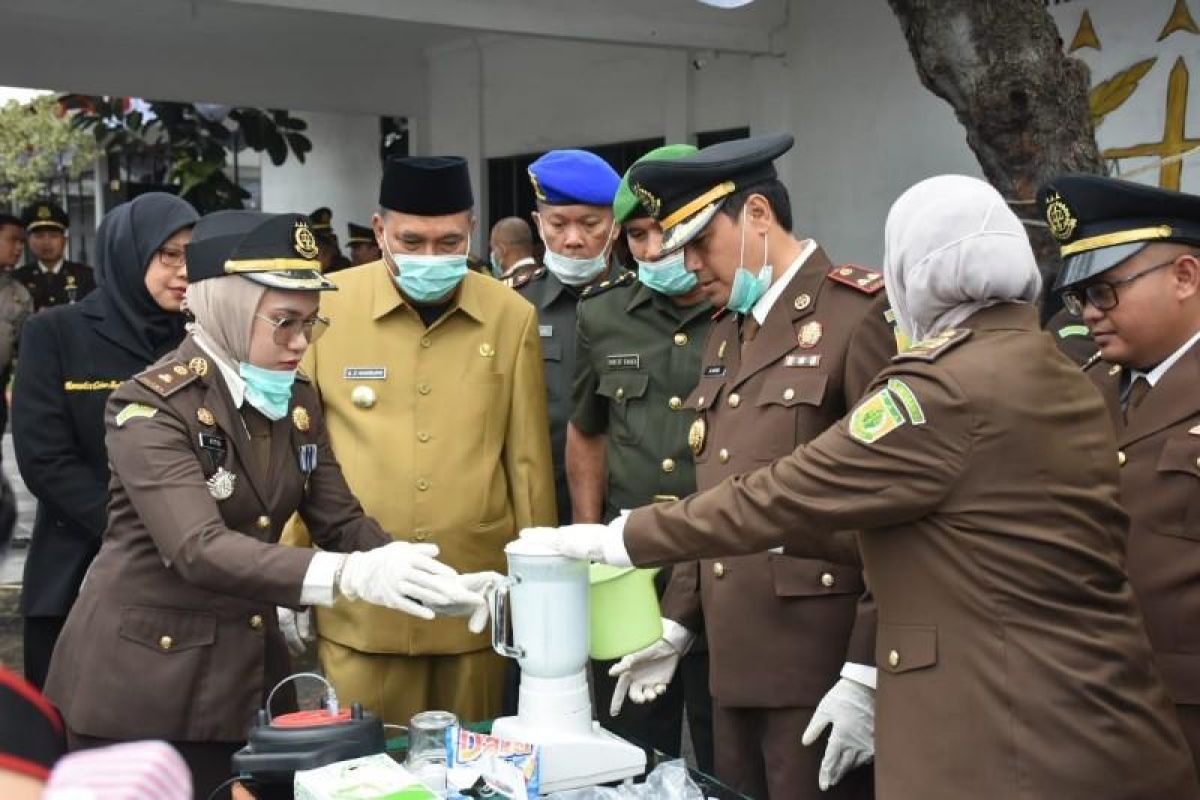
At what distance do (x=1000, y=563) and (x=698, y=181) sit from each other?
3.30ft

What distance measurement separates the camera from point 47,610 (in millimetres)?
3449

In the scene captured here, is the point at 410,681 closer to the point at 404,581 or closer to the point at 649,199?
the point at 404,581

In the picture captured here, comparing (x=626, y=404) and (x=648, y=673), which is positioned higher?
(x=626, y=404)

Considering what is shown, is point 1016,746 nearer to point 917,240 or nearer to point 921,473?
point 921,473

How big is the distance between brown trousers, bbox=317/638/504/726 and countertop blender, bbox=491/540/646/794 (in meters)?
0.79

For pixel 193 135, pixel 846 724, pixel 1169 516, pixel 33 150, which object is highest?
pixel 33 150

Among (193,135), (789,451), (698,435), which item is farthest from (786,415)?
(193,135)

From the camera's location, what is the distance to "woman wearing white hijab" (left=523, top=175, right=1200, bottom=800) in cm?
181

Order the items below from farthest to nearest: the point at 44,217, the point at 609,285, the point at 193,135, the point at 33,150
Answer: the point at 33,150 → the point at 193,135 → the point at 44,217 → the point at 609,285

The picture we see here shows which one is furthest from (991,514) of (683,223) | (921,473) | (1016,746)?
(683,223)

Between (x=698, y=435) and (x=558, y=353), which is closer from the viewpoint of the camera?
(x=698, y=435)

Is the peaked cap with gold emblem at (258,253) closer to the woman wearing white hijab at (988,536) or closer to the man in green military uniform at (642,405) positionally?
the man in green military uniform at (642,405)

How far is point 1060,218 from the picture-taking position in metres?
2.49

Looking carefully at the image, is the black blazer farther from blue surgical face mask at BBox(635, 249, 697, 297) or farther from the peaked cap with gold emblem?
blue surgical face mask at BBox(635, 249, 697, 297)
